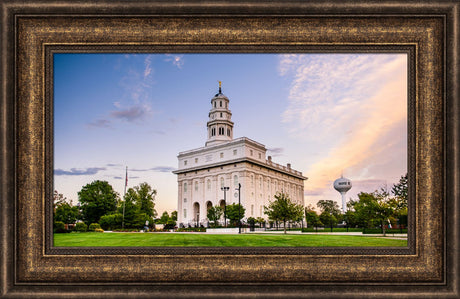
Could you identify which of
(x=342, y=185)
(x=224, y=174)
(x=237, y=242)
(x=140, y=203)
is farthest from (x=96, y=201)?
(x=342, y=185)

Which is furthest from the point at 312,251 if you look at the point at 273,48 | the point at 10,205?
the point at 10,205

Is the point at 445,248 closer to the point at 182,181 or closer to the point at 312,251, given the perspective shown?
the point at 312,251

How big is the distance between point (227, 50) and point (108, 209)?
1928 inches

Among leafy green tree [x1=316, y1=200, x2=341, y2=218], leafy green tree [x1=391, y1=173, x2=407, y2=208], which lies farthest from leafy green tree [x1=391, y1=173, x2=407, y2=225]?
leafy green tree [x1=316, y1=200, x2=341, y2=218]

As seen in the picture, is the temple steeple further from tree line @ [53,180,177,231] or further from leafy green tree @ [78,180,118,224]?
leafy green tree @ [78,180,118,224]

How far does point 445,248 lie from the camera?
7.74 metres

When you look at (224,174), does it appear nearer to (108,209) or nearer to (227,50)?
(108,209)

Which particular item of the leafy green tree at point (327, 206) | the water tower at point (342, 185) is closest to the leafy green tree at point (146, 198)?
the leafy green tree at point (327, 206)

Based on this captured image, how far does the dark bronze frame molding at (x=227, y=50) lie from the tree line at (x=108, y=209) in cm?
2669

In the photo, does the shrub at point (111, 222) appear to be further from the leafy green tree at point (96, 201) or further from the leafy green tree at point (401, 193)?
the leafy green tree at point (401, 193)

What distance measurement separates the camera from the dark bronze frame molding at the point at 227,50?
785 cm

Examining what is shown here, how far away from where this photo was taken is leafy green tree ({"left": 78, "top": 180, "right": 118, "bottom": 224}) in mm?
50938

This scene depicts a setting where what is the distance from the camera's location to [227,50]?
27.2 ft

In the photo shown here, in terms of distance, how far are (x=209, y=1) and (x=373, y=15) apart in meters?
3.57
